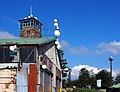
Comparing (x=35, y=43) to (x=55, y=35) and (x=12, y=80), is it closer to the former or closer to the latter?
(x=12, y=80)

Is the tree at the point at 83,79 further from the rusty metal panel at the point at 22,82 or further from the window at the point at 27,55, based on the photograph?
the rusty metal panel at the point at 22,82

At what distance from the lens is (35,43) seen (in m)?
25.8

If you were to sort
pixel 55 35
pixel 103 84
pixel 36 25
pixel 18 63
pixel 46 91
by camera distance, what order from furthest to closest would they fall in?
pixel 103 84 < pixel 36 25 < pixel 55 35 < pixel 46 91 < pixel 18 63

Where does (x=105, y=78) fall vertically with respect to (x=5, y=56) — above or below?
below

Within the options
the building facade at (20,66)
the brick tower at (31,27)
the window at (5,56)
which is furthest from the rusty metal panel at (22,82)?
the brick tower at (31,27)

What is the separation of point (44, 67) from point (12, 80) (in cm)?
292

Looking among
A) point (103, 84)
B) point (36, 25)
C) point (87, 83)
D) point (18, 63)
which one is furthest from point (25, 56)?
point (87, 83)

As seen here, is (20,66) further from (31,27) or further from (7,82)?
(31,27)

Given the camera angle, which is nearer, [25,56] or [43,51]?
[25,56]

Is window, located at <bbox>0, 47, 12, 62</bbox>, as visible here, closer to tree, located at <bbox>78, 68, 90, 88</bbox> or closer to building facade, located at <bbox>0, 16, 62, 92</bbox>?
building facade, located at <bbox>0, 16, 62, 92</bbox>

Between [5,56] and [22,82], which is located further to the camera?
[5,56]

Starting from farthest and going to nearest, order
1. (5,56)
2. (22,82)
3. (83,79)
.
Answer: (83,79) < (5,56) < (22,82)

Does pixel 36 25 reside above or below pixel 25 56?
above

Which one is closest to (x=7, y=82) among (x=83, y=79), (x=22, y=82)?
(x=22, y=82)
